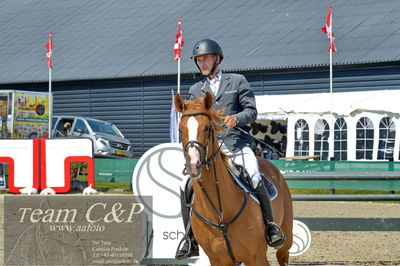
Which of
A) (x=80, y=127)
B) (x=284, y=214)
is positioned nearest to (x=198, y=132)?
(x=284, y=214)

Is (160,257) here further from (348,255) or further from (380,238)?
(380,238)

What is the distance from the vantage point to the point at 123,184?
20.3 m

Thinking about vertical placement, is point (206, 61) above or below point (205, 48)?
below

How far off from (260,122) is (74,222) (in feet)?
58.1

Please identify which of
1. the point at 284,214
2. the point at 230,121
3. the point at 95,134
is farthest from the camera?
the point at 95,134

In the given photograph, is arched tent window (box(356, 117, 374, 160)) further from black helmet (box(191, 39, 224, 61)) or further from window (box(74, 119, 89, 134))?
black helmet (box(191, 39, 224, 61))

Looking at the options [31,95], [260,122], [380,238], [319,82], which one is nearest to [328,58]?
[319,82]

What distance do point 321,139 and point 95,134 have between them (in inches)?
335

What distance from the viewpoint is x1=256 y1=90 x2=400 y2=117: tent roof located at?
2378 cm

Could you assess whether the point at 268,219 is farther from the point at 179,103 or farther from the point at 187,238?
the point at 179,103

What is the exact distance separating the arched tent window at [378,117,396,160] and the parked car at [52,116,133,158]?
32.3 feet

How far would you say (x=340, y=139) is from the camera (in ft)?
83.0

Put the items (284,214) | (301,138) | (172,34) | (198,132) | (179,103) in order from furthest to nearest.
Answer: (172,34) → (301,138) → (284,214) → (179,103) → (198,132)

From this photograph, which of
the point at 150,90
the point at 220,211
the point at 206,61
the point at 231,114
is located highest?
the point at 150,90
